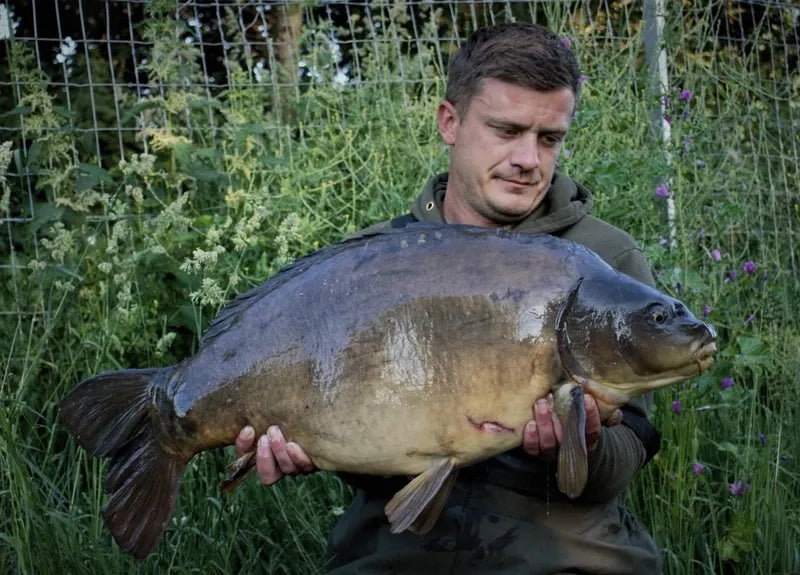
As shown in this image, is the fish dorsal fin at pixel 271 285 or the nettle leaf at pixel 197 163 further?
the nettle leaf at pixel 197 163

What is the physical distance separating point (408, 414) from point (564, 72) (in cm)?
96

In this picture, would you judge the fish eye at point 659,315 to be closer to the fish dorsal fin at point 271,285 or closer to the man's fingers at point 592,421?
the man's fingers at point 592,421

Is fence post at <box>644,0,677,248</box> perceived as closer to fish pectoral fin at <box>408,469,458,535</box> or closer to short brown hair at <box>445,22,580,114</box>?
short brown hair at <box>445,22,580,114</box>

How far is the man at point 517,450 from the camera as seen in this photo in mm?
2410

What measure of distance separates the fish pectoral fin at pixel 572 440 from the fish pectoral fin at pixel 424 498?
0.64ft

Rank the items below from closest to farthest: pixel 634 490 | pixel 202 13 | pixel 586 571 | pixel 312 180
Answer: pixel 586 571 < pixel 634 490 < pixel 312 180 < pixel 202 13

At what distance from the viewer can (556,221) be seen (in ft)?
8.57

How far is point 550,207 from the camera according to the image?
2707 millimetres

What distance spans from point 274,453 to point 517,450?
0.55m

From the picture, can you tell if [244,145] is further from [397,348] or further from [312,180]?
[397,348]

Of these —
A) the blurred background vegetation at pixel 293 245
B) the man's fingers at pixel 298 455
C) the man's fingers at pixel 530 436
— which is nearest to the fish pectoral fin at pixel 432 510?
the man's fingers at pixel 530 436

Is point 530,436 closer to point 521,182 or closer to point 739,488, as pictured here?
point 521,182

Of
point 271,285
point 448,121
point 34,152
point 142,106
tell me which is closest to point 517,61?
point 448,121

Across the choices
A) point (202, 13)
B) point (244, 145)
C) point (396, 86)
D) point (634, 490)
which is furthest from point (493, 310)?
point (202, 13)
